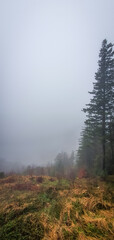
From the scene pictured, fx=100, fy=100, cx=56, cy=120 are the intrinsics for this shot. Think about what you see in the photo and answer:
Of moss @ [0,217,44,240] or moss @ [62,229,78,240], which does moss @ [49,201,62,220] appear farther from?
moss @ [62,229,78,240]

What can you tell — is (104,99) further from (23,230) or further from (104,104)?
(23,230)

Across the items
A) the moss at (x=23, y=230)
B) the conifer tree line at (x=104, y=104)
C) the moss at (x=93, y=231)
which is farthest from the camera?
the conifer tree line at (x=104, y=104)

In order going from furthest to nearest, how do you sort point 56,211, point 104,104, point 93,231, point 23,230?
1. point 104,104
2. point 56,211
3. point 23,230
4. point 93,231

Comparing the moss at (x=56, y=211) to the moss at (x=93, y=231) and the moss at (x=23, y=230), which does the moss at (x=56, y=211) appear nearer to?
the moss at (x=23, y=230)

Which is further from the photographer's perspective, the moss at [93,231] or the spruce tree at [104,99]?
the spruce tree at [104,99]

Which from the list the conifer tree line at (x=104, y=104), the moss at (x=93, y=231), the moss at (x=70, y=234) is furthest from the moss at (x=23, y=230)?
the conifer tree line at (x=104, y=104)

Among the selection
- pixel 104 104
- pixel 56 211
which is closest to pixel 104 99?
pixel 104 104

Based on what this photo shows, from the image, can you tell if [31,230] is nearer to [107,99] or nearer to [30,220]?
[30,220]

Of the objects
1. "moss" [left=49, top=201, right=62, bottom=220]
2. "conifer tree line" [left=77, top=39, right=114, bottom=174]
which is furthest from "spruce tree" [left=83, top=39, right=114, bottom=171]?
"moss" [left=49, top=201, right=62, bottom=220]

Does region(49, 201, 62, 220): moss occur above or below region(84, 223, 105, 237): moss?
below

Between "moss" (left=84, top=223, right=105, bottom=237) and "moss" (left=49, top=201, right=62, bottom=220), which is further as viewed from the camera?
"moss" (left=49, top=201, right=62, bottom=220)

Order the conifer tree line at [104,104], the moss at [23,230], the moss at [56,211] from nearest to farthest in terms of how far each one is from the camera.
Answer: the moss at [23,230] → the moss at [56,211] → the conifer tree line at [104,104]

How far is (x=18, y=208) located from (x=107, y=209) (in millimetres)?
2517

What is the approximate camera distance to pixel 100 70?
12188 mm
